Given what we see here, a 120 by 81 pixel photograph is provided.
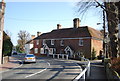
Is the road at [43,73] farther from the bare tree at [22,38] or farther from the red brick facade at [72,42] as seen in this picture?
the bare tree at [22,38]

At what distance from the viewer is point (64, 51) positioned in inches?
1831

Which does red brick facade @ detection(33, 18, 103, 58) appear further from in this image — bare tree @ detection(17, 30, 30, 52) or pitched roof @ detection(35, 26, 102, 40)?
bare tree @ detection(17, 30, 30, 52)

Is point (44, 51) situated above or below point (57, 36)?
below

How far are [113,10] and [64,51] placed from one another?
1235 inches

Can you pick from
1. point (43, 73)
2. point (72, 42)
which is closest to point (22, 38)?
point (72, 42)

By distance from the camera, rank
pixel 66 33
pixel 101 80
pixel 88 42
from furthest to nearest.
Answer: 1. pixel 66 33
2. pixel 88 42
3. pixel 101 80

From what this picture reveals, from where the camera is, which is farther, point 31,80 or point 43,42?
point 43,42

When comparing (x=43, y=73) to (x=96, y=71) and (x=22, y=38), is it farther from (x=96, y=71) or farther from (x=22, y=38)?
(x=22, y=38)

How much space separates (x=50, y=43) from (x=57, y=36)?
3717 millimetres

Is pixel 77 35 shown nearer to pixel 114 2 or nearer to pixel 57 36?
pixel 57 36

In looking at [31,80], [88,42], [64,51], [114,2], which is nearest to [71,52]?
[64,51]

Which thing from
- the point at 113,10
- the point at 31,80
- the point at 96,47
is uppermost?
the point at 113,10

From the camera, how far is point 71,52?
44.4 metres

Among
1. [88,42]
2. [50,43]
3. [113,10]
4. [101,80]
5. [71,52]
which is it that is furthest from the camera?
[50,43]
